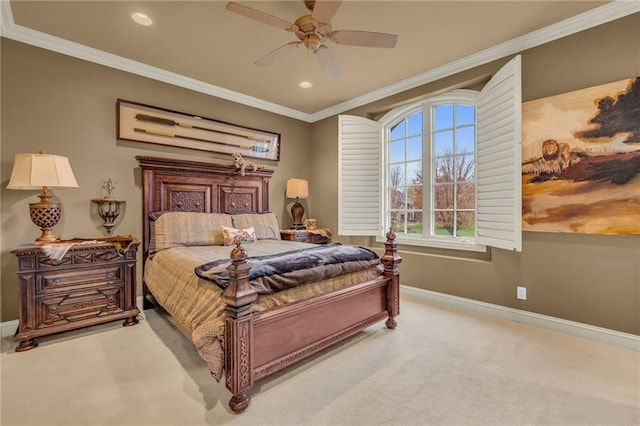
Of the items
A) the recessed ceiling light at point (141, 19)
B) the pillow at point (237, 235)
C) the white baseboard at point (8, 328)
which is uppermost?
the recessed ceiling light at point (141, 19)

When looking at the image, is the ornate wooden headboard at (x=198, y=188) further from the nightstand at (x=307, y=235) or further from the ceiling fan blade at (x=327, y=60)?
the ceiling fan blade at (x=327, y=60)

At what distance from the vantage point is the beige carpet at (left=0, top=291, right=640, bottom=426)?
1623mm

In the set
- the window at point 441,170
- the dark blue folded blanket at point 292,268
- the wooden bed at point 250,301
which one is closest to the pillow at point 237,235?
the wooden bed at point 250,301

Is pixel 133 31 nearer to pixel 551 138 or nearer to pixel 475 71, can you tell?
pixel 475 71

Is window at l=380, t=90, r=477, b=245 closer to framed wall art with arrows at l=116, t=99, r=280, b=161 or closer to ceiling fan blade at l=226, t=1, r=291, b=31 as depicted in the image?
framed wall art with arrows at l=116, t=99, r=280, b=161

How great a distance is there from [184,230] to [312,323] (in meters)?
1.87

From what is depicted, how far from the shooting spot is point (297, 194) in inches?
180

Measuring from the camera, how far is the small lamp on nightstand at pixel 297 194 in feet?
15.0

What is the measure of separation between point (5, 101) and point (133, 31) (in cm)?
131

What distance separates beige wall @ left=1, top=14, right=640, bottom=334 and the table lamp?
36 cm

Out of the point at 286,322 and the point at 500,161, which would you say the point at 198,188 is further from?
the point at 500,161

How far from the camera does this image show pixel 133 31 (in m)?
2.69

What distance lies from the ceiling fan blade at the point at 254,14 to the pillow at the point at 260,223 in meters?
2.32

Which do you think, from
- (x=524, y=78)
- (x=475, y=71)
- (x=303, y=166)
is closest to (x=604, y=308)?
(x=524, y=78)
